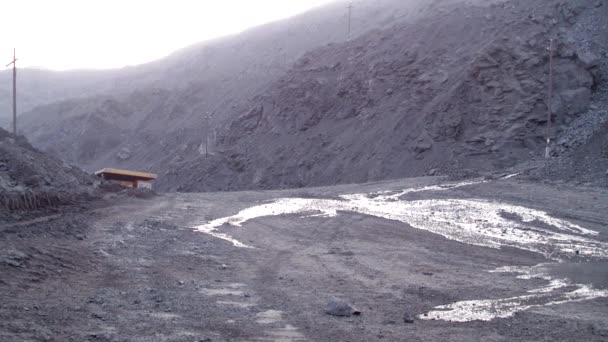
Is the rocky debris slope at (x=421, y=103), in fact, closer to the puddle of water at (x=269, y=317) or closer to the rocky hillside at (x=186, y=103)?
the rocky hillside at (x=186, y=103)

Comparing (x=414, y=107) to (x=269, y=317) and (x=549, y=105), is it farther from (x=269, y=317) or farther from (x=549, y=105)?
(x=269, y=317)

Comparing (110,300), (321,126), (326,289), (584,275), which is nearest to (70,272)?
(110,300)

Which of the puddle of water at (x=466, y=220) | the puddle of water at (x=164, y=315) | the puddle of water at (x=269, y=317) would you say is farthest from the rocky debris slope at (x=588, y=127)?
the puddle of water at (x=164, y=315)

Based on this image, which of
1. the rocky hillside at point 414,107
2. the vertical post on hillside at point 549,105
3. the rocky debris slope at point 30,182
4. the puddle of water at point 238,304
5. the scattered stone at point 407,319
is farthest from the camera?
the rocky hillside at point 414,107

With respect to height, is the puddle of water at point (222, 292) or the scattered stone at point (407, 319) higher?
the puddle of water at point (222, 292)

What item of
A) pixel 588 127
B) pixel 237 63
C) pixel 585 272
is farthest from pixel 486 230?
pixel 237 63

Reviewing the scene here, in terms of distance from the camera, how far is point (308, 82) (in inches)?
2299

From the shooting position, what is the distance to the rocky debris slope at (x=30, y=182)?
16516 mm

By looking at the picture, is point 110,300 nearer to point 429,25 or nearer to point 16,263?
point 16,263

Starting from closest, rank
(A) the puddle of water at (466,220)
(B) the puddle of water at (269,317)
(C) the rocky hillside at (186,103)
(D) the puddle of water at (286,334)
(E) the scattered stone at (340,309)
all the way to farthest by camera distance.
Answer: (D) the puddle of water at (286,334) < (B) the puddle of water at (269,317) < (E) the scattered stone at (340,309) < (A) the puddle of water at (466,220) < (C) the rocky hillside at (186,103)

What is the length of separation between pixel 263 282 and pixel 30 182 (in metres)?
10.4

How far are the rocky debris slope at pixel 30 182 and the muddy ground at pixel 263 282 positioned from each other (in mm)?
975

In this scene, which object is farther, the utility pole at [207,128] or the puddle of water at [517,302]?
the utility pole at [207,128]

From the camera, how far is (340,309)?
28.7ft
